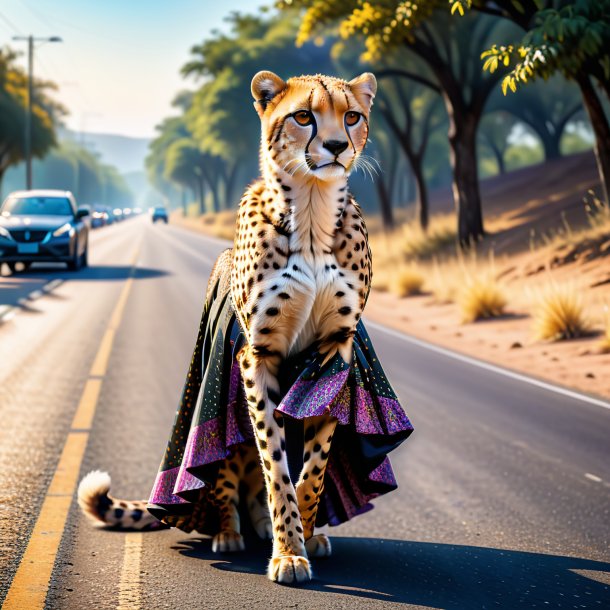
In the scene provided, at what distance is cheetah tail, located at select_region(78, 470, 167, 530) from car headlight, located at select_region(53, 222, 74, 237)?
20.8 meters

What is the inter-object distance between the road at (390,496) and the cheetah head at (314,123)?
1672mm

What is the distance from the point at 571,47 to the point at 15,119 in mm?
50095

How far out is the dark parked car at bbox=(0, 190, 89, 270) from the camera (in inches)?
978

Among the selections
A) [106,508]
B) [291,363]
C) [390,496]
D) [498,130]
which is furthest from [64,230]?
[498,130]

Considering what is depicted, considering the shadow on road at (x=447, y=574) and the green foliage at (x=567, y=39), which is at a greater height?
the green foliage at (x=567, y=39)

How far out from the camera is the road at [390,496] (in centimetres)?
448

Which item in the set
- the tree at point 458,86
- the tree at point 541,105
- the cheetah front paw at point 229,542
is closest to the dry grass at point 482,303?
the tree at point 458,86

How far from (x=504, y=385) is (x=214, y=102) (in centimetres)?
4591

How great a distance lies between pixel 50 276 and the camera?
87.1 ft

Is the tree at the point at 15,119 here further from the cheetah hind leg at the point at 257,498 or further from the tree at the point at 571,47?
the cheetah hind leg at the point at 257,498

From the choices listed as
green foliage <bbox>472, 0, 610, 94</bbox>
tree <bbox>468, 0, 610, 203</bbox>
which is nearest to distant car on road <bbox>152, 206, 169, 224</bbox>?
tree <bbox>468, 0, 610, 203</bbox>

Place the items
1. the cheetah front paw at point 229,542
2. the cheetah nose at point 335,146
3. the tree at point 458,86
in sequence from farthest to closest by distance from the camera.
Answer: the tree at point 458,86 < the cheetah front paw at point 229,542 < the cheetah nose at point 335,146

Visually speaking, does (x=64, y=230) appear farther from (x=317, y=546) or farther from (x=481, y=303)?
(x=317, y=546)

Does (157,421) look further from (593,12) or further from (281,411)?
(593,12)
